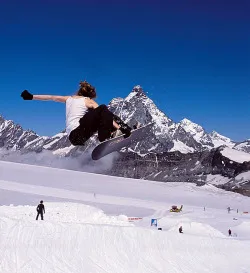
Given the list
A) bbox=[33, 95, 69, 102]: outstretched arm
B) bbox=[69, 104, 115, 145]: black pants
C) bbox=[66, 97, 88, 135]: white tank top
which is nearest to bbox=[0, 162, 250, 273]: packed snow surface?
bbox=[69, 104, 115, 145]: black pants

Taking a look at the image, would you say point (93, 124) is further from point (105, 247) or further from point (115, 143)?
point (105, 247)

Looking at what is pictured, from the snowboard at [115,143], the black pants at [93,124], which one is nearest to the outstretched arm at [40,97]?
the black pants at [93,124]

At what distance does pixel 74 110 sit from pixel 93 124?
1.22 feet

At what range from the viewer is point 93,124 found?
548cm

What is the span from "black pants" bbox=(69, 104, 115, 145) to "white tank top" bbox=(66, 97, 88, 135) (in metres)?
0.06

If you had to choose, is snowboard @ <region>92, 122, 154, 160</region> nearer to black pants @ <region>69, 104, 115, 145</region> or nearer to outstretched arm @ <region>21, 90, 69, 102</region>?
black pants @ <region>69, 104, 115, 145</region>

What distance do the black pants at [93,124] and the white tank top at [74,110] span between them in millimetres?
55

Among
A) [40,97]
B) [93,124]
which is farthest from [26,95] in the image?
[93,124]

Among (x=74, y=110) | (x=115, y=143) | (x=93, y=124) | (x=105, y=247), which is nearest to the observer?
(x=74, y=110)

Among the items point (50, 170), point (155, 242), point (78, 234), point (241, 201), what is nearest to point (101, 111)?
point (78, 234)

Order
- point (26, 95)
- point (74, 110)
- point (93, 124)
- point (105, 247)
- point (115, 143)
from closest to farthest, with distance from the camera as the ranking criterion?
point (26, 95)
point (74, 110)
point (93, 124)
point (115, 143)
point (105, 247)

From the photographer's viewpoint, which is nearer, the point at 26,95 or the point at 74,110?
the point at 26,95

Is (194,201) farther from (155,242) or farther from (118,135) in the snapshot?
(118,135)

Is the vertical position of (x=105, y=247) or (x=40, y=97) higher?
(x=40, y=97)
